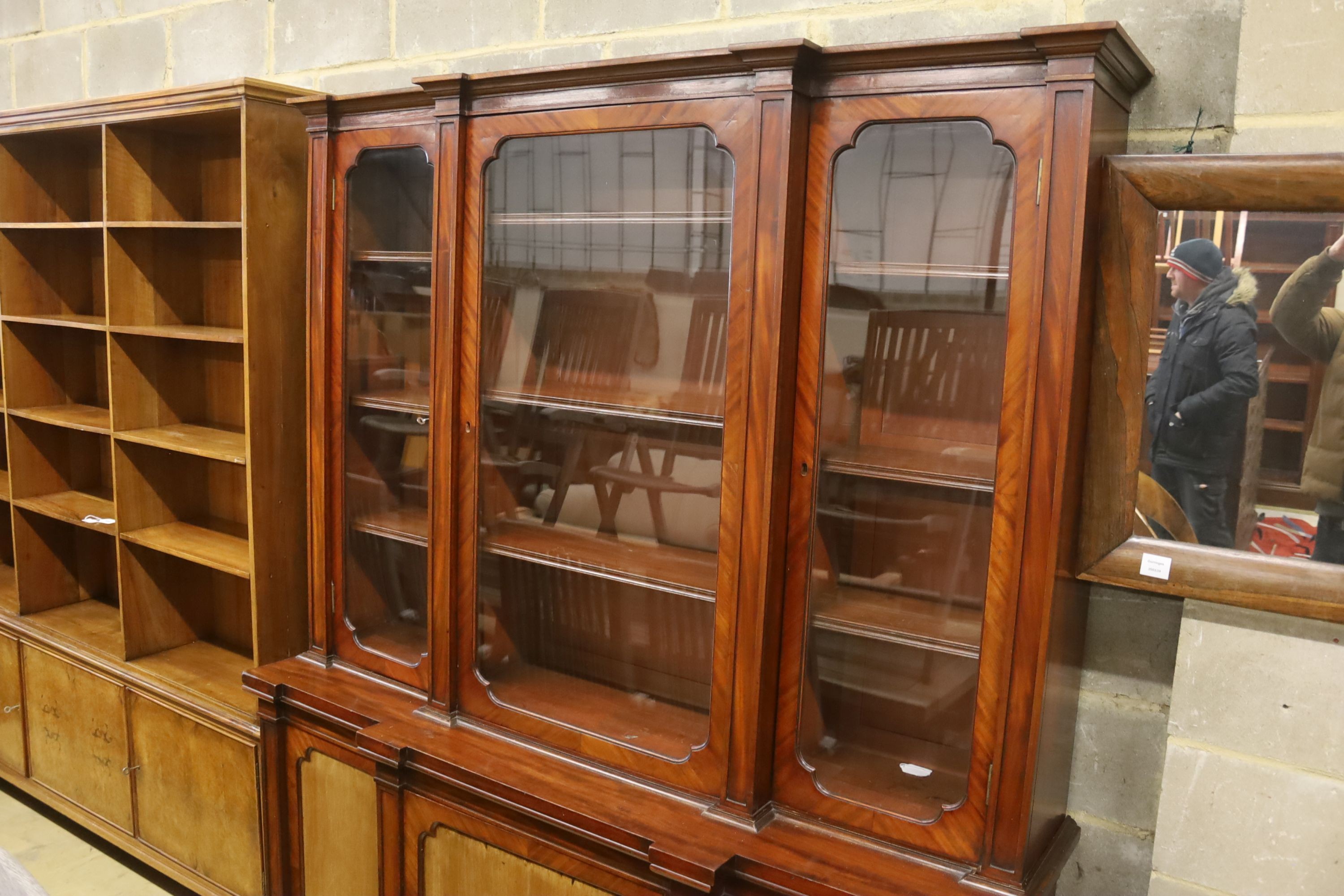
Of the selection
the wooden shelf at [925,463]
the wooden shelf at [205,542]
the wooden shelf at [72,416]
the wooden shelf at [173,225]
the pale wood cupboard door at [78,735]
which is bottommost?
the pale wood cupboard door at [78,735]

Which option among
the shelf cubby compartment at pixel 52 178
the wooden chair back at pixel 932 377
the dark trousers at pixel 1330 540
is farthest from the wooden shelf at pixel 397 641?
the dark trousers at pixel 1330 540

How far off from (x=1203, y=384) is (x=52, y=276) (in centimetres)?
322

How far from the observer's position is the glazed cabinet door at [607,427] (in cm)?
178

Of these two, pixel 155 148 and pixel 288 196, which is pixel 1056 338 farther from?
pixel 155 148

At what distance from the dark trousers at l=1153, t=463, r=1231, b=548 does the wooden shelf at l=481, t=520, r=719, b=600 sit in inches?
30.4

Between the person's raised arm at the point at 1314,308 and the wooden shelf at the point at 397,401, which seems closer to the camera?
the person's raised arm at the point at 1314,308

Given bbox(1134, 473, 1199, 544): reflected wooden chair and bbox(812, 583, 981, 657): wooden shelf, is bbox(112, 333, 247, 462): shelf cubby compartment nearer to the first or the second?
bbox(812, 583, 981, 657): wooden shelf

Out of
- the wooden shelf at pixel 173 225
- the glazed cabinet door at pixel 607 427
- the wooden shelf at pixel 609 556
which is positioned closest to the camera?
the glazed cabinet door at pixel 607 427

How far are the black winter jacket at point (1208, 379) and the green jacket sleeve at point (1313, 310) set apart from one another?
0.04m

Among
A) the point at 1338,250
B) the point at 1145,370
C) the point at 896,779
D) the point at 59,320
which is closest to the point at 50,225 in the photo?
the point at 59,320

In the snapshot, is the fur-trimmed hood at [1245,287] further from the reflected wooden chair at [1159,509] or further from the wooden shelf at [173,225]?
the wooden shelf at [173,225]

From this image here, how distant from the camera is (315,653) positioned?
2.42 metres

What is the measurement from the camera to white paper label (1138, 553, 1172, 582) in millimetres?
1604

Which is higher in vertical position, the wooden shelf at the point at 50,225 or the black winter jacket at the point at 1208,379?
the wooden shelf at the point at 50,225
